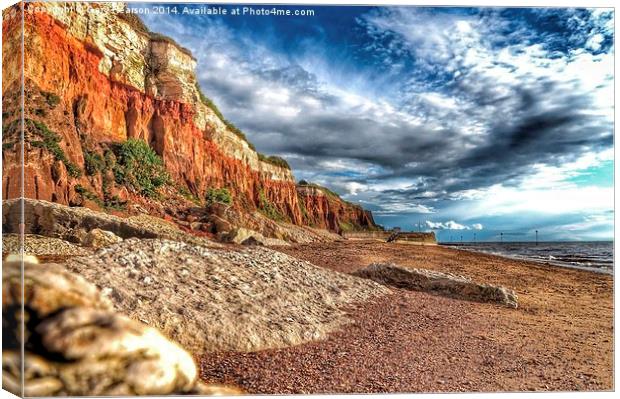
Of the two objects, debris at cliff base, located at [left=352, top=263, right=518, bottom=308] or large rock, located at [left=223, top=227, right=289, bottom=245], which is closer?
debris at cliff base, located at [left=352, top=263, right=518, bottom=308]

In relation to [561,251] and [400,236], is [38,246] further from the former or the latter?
[561,251]

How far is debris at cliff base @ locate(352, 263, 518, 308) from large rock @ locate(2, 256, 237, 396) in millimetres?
3273

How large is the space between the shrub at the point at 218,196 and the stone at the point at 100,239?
4.65 feet

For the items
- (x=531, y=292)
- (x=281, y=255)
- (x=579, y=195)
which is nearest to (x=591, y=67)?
(x=579, y=195)

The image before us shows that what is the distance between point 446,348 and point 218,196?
375 centimetres

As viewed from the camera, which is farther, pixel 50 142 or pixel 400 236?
pixel 400 236

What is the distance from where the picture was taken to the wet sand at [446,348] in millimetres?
4648

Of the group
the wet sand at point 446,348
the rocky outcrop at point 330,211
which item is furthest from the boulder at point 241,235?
the rocky outcrop at point 330,211

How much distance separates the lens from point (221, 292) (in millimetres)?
5293

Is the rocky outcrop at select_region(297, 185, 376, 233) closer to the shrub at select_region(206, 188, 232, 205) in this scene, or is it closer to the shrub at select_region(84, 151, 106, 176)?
the shrub at select_region(206, 188, 232, 205)

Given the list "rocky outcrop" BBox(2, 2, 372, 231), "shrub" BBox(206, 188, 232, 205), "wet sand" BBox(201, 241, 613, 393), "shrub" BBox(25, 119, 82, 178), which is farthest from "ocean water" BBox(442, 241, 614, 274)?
"shrub" BBox(25, 119, 82, 178)

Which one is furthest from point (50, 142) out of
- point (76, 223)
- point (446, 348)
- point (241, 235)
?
point (446, 348)

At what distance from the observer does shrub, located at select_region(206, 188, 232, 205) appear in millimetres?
6656

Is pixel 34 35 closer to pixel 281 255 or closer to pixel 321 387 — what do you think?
pixel 281 255
